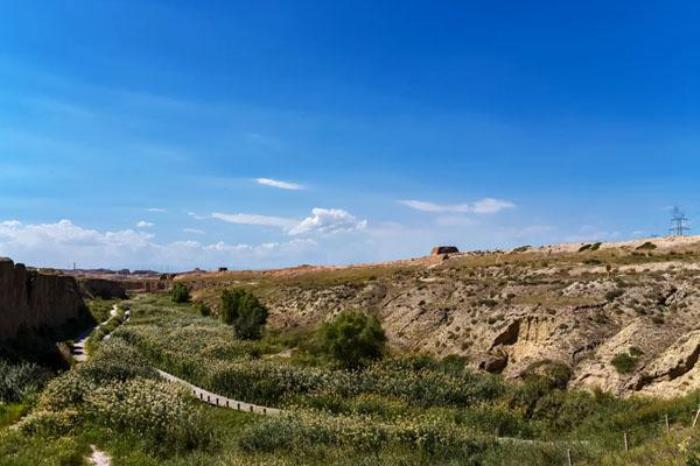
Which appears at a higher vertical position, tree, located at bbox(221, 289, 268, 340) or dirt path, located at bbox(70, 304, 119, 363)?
tree, located at bbox(221, 289, 268, 340)

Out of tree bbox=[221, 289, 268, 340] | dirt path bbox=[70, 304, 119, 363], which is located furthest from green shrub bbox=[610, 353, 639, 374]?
tree bbox=[221, 289, 268, 340]

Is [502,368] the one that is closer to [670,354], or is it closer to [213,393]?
[670,354]

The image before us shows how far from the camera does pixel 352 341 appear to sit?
38.3 meters

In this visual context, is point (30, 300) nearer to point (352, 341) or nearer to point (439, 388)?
point (352, 341)

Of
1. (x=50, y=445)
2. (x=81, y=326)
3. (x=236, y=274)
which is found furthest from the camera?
(x=236, y=274)

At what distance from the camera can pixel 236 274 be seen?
160 meters

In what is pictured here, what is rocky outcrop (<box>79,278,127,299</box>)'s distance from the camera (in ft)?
384

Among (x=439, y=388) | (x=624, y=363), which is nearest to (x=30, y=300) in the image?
(x=439, y=388)

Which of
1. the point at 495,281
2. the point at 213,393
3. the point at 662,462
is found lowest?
the point at 213,393

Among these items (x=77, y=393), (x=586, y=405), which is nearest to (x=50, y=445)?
(x=77, y=393)

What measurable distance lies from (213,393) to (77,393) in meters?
9.66

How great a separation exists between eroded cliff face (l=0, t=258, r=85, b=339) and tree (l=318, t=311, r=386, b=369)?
18.7 metres

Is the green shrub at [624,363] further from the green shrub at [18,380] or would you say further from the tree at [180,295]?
the tree at [180,295]

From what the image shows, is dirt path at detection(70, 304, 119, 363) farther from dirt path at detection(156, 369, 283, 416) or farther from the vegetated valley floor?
dirt path at detection(156, 369, 283, 416)
